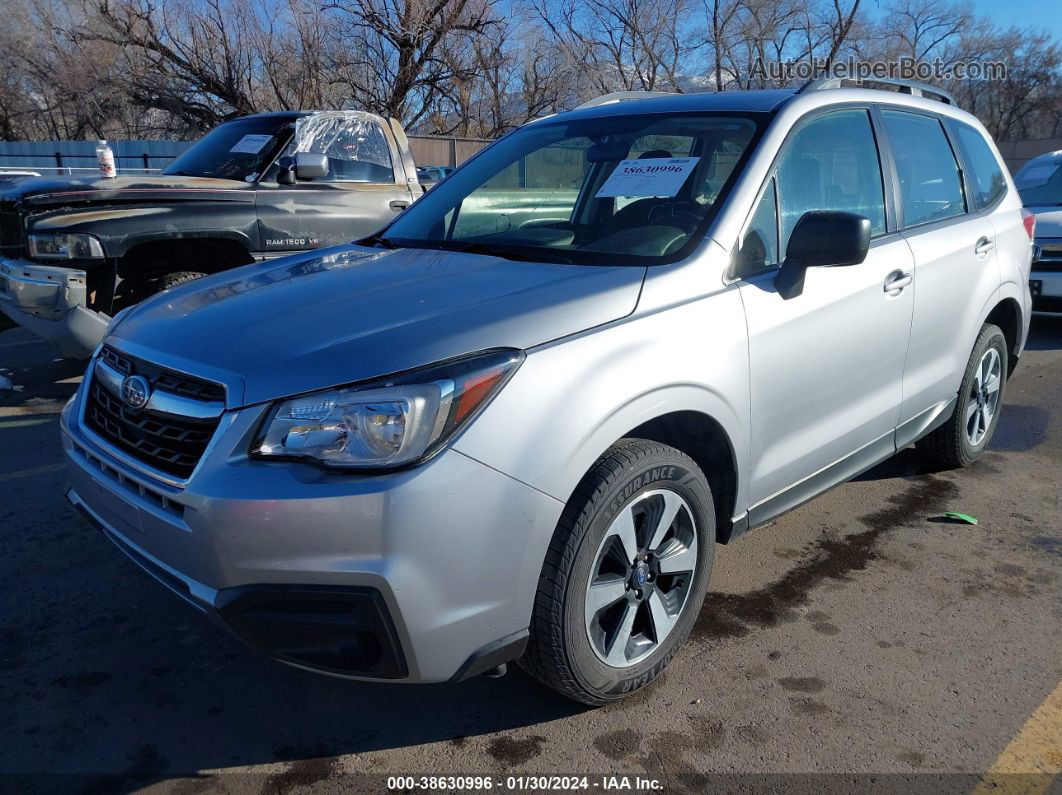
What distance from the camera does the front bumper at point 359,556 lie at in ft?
6.54

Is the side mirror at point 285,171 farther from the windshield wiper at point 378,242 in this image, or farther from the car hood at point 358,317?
the car hood at point 358,317

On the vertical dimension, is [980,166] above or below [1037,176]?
above

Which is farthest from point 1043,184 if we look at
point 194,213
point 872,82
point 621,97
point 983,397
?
point 194,213

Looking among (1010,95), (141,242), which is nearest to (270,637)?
(141,242)

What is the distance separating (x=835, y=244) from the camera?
2.76 metres

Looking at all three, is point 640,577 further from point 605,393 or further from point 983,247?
point 983,247

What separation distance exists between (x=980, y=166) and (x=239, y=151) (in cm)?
513

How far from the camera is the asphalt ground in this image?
7.89 ft

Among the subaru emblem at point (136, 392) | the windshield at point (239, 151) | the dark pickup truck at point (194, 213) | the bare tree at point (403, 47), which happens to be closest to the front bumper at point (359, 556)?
the subaru emblem at point (136, 392)

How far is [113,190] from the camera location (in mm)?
5527

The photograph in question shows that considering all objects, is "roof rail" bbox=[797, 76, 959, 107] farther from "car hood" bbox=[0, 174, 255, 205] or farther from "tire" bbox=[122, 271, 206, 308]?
"tire" bbox=[122, 271, 206, 308]

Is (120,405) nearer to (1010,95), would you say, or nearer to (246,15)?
(246,15)

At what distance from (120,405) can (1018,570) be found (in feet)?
11.5

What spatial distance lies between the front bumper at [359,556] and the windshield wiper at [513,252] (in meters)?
1.02
